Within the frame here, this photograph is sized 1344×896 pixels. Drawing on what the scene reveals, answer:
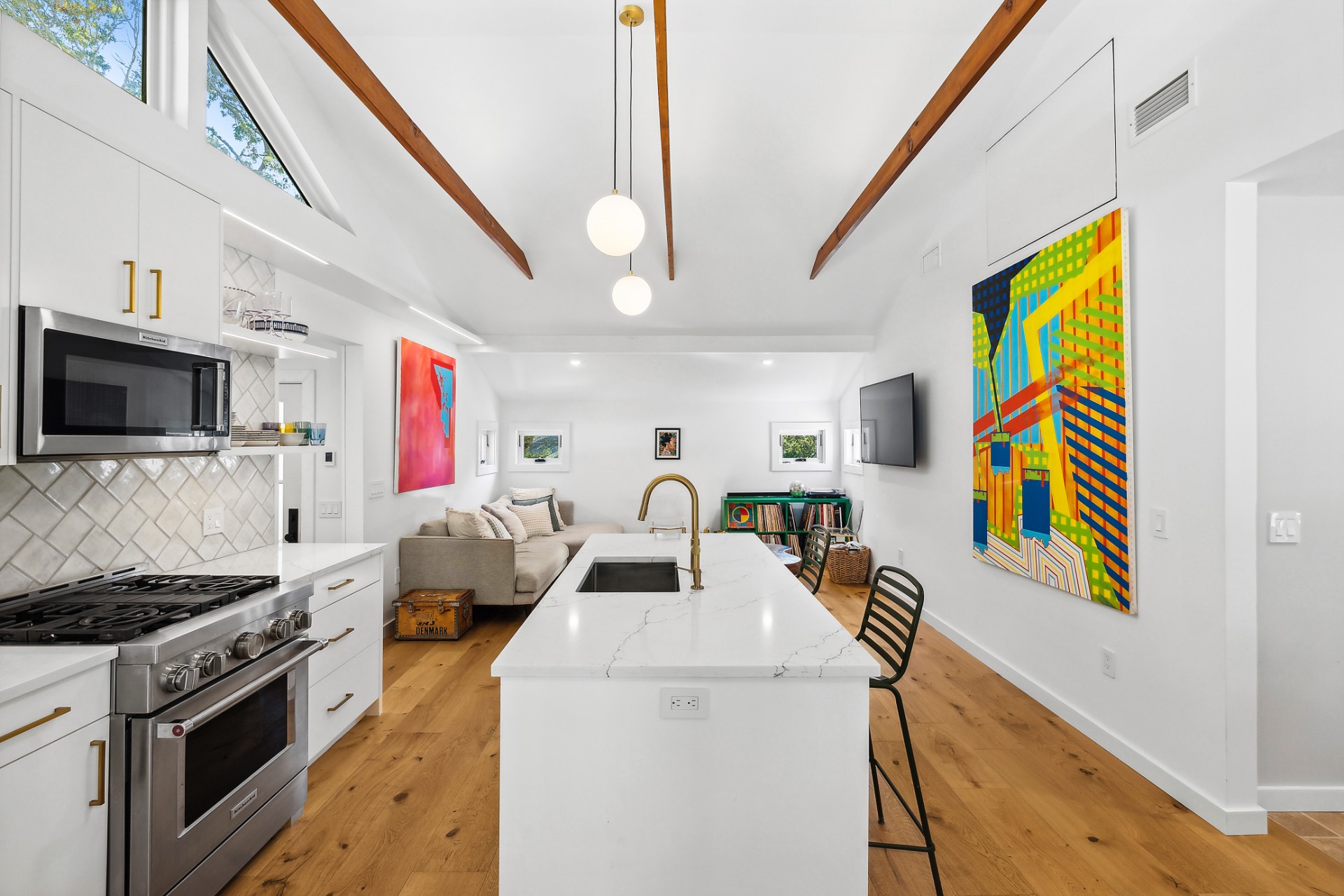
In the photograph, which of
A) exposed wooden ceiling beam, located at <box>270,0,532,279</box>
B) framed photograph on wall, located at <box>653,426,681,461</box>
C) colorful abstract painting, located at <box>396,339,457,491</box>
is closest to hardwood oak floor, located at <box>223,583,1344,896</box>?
colorful abstract painting, located at <box>396,339,457,491</box>

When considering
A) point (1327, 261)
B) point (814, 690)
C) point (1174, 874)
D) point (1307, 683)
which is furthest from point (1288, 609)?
point (814, 690)

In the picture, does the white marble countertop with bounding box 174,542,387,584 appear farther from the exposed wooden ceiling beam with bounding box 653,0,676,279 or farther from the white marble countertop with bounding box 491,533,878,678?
the exposed wooden ceiling beam with bounding box 653,0,676,279

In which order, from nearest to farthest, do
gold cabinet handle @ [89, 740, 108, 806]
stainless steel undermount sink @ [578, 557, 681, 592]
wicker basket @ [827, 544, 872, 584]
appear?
gold cabinet handle @ [89, 740, 108, 806] → stainless steel undermount sink @ [578, 557, 681, 592] → wicker basket @ [827, 544, 872, 584]

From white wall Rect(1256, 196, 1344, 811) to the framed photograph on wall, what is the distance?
5393mm

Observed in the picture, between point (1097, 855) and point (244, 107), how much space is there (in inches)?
182

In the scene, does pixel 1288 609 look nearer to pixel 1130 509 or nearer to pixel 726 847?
pixel 1130 509

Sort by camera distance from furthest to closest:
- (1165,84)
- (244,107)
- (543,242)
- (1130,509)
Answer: (543,242)
(244,107)
(1130,509)
(1165,84)

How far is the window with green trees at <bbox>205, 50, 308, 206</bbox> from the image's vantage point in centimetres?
249

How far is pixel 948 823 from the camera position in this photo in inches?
80.4

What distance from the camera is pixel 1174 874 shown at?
70.8 inches

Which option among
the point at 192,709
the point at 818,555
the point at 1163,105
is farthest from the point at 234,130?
the point at 1163,105

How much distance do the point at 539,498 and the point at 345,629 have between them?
3869 millimetres

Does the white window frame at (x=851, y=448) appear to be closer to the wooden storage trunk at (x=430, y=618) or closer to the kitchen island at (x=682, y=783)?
the wooden storage trunk at (x=430, y=618)

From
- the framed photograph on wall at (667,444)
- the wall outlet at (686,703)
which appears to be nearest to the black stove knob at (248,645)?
the wall outlet at (686,703)
